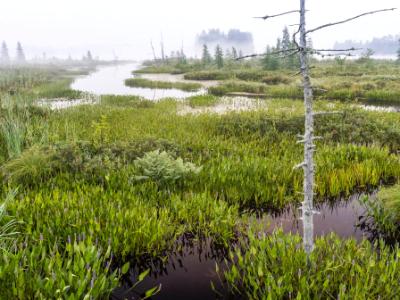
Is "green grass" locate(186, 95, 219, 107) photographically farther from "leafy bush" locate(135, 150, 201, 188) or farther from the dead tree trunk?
the dead tree trunk

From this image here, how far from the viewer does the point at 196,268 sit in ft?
14.4

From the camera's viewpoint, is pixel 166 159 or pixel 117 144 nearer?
pixel 166 159

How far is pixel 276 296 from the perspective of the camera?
326 centimetres

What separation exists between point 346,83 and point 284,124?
17.6 meters

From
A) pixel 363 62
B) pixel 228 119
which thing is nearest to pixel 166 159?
pixel 228 119

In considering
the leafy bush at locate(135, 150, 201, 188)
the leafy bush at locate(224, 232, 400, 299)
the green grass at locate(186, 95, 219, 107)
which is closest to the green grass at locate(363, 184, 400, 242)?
the leafy bush at locate(224, 232, 400, 299)

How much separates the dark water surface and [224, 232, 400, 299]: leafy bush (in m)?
0.34

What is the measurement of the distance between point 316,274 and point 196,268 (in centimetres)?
159

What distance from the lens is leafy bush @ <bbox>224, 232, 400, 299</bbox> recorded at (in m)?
3.24

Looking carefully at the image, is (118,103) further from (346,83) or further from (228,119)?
(346,83)

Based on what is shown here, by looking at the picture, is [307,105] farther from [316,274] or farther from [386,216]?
[386,216]

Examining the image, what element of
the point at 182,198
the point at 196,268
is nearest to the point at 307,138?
the point at 196,268

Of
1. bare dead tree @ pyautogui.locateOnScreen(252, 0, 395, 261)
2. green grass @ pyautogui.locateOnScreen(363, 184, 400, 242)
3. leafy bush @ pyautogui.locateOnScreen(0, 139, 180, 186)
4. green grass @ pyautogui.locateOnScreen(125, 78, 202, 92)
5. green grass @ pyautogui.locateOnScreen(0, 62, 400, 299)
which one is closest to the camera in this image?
bare dead tree @ pyautogui.locateOnScreen(252, 0, 395, 261)

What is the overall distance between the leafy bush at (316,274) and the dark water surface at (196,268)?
1.12 ft
